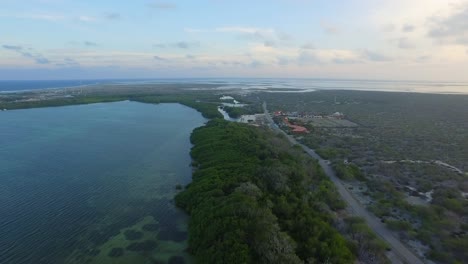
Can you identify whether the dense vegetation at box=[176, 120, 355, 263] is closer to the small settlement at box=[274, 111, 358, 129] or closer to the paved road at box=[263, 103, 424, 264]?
the paved road at box=[263, 103, 424, 264]

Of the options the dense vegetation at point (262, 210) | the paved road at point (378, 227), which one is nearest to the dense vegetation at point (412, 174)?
the paved road at point (378, 227)

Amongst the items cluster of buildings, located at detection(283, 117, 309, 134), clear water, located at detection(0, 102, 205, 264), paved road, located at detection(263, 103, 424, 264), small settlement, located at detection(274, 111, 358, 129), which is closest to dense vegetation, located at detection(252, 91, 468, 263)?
paved road, located at detection(263, 103, 424, 264)

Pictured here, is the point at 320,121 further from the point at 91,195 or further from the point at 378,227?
the point at 91,195

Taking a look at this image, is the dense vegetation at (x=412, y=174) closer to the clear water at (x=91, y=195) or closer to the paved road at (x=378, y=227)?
the paved road at (x=378, y=227)

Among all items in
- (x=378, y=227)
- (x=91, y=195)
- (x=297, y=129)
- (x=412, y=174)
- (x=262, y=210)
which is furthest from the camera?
(x=297, y=129)

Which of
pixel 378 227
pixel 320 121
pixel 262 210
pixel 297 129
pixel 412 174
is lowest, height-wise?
pixel 378 227

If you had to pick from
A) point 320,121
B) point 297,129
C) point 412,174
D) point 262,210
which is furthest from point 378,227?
point 320,121
